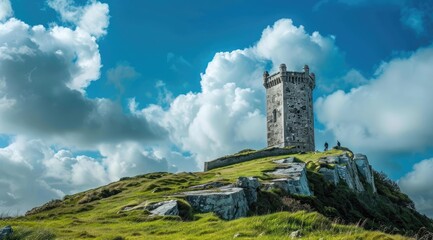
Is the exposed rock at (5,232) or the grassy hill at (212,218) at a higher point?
the grassy hill at (212,218)

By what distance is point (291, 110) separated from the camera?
364 ft

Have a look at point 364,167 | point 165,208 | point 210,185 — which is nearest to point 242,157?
point 364,167

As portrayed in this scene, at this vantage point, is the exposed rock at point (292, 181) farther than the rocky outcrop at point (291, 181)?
Yes

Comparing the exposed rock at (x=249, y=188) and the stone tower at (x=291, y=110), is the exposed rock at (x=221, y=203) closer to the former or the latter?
the exposed rock at (x=249, y=188)

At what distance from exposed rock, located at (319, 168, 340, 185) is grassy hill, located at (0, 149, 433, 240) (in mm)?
1408

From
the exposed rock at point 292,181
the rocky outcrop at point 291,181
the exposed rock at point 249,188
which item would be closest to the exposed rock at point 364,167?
the rocky outcrop at point 291,181

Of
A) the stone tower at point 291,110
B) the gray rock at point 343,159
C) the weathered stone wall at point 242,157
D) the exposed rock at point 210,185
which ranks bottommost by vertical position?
the exposed rock at point 210,185

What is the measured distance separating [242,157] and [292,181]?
1702 inches

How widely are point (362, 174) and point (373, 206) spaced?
72.3ft

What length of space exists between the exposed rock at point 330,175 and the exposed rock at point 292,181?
792 cm

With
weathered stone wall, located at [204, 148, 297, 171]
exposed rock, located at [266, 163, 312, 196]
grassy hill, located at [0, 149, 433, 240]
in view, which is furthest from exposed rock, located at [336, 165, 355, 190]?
weathered stone wall, located at [204, 148, 297, 171]

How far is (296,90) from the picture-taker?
370ft

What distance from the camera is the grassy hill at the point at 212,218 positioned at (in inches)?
814

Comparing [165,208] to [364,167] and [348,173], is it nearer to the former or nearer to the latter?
[348,173]
